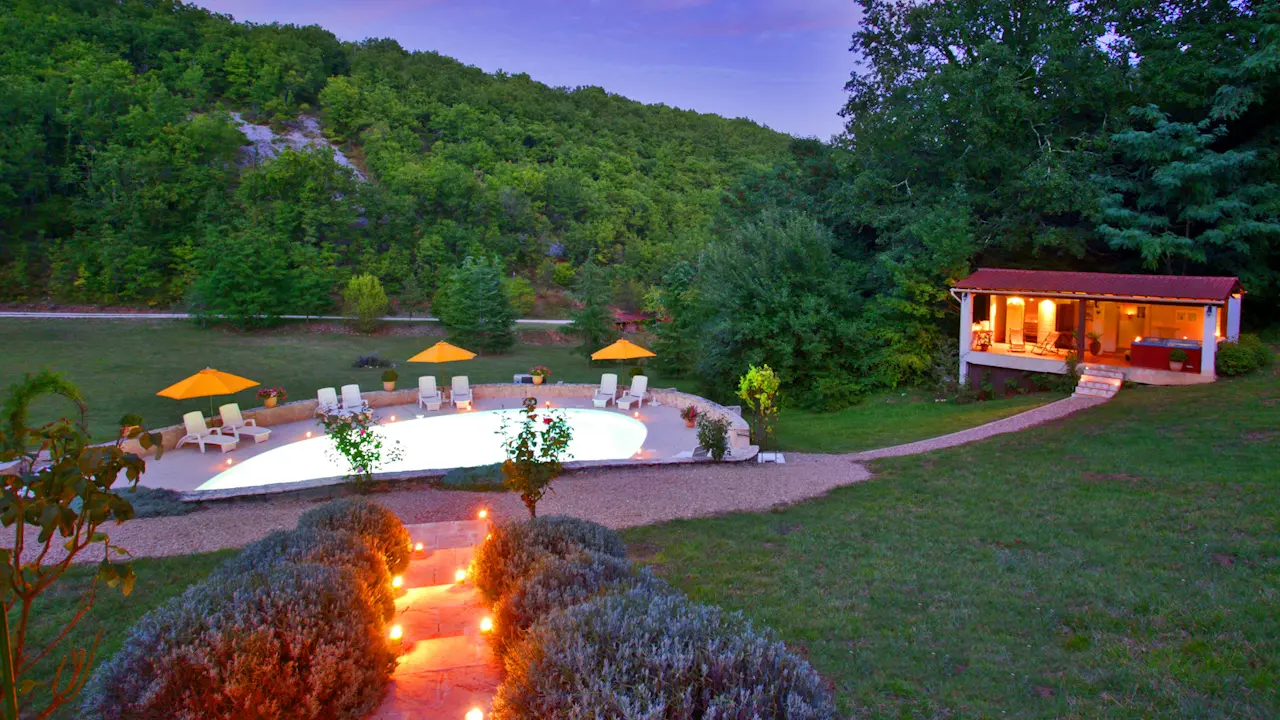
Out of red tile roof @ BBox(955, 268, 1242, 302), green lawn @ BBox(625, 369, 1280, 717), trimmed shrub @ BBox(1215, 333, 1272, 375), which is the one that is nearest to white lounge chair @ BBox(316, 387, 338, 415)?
green lawn @ BBox(625, 369, 1280, 717)

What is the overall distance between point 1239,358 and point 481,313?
20339mm

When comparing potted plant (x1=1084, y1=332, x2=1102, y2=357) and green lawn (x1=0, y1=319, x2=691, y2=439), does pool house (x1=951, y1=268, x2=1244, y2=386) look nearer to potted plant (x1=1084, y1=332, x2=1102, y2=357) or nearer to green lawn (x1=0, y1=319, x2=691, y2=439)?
potted plant (x1=1084, y1=332, x2=1102, y2=357)

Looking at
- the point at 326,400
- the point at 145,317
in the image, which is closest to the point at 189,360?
the point at 145,317

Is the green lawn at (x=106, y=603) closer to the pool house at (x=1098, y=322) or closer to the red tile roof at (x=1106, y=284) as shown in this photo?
the pool house at (x=1098, y=322)

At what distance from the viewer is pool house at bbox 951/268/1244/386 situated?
1455 centimetres

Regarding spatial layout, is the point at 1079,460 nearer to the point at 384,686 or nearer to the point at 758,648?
the point at 758,648

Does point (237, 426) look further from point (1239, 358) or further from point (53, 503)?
point (1239, 358)

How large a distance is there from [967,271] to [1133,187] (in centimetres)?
438

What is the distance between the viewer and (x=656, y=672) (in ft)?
9.81

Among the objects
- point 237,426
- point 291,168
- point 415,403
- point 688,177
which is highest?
point 688,177

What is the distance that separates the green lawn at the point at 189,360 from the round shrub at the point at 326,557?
471 inches

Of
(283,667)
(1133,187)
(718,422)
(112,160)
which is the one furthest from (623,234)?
(283,667)

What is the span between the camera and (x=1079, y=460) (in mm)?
9758

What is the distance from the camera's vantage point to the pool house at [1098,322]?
47.7 feet
